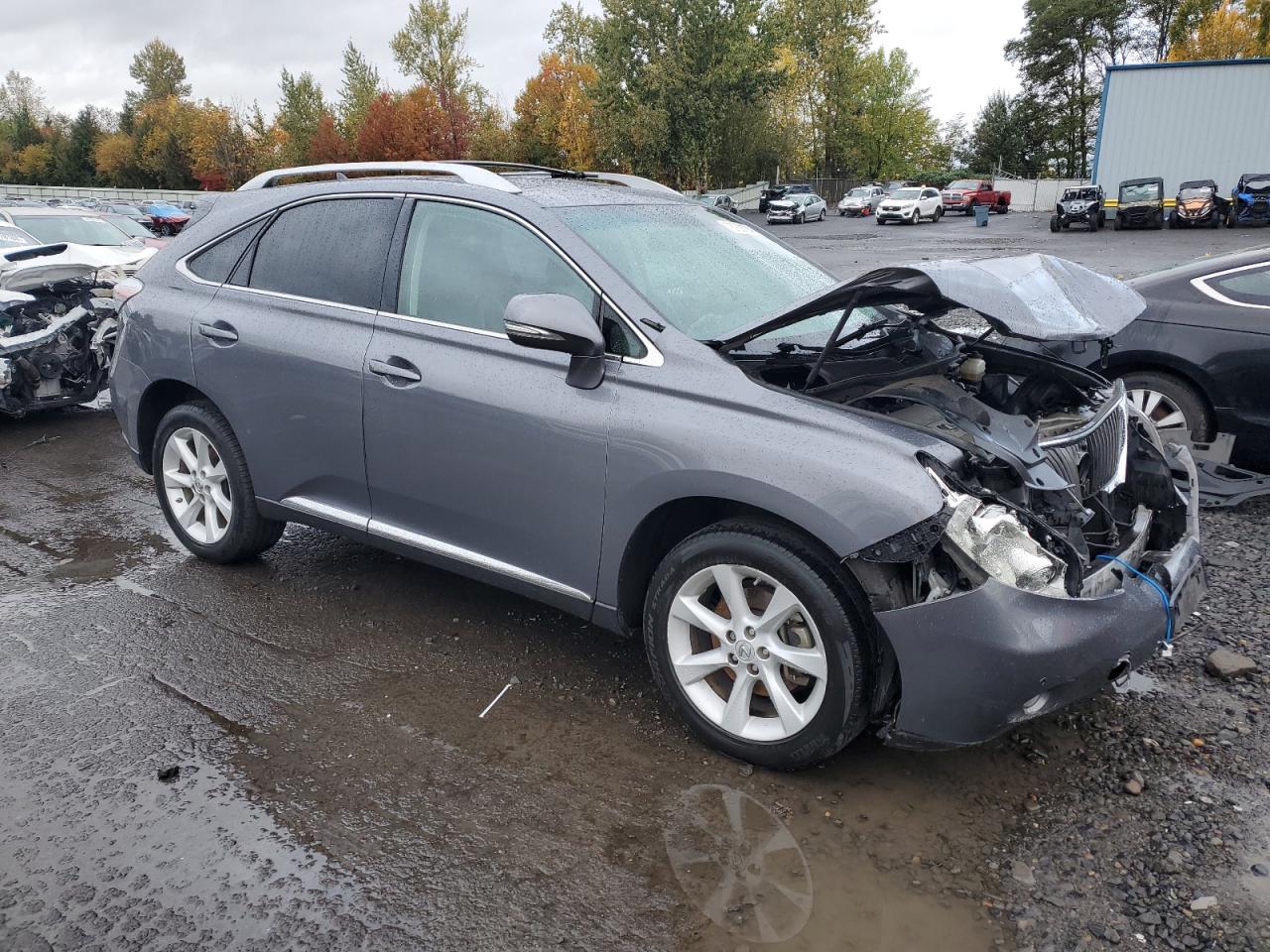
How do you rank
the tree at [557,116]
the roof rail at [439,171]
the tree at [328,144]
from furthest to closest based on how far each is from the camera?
the tree at [328,144] → the tree at [557,116] → the roof rail at [439,171]

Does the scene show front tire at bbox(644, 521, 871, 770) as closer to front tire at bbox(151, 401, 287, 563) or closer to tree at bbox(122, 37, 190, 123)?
front tire at bbox(151, 401, 287, 563)

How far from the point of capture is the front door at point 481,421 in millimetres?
3289

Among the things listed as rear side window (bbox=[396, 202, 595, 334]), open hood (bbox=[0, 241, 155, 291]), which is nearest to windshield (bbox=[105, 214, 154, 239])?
open hood (bbox=[0, 241, 155, 291])

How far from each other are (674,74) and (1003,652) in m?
52.6

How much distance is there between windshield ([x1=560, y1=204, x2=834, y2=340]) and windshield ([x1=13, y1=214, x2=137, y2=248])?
485 inches

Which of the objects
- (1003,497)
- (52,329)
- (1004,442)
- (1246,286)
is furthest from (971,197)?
(1003,497)

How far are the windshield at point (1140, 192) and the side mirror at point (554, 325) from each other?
34265 mm

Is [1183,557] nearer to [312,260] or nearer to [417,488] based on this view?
[417,488]

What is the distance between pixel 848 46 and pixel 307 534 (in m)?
73.4

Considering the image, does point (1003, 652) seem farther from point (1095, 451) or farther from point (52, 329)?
point (52, 329)

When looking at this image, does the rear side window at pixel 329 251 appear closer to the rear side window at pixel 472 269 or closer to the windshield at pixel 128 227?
the rear side window at pixel 472 269

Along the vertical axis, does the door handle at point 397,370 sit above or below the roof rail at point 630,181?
below

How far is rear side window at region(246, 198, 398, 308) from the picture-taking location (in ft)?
12.9

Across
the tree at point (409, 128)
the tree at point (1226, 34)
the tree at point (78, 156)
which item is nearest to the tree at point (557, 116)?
the tree at point (409, 128)
